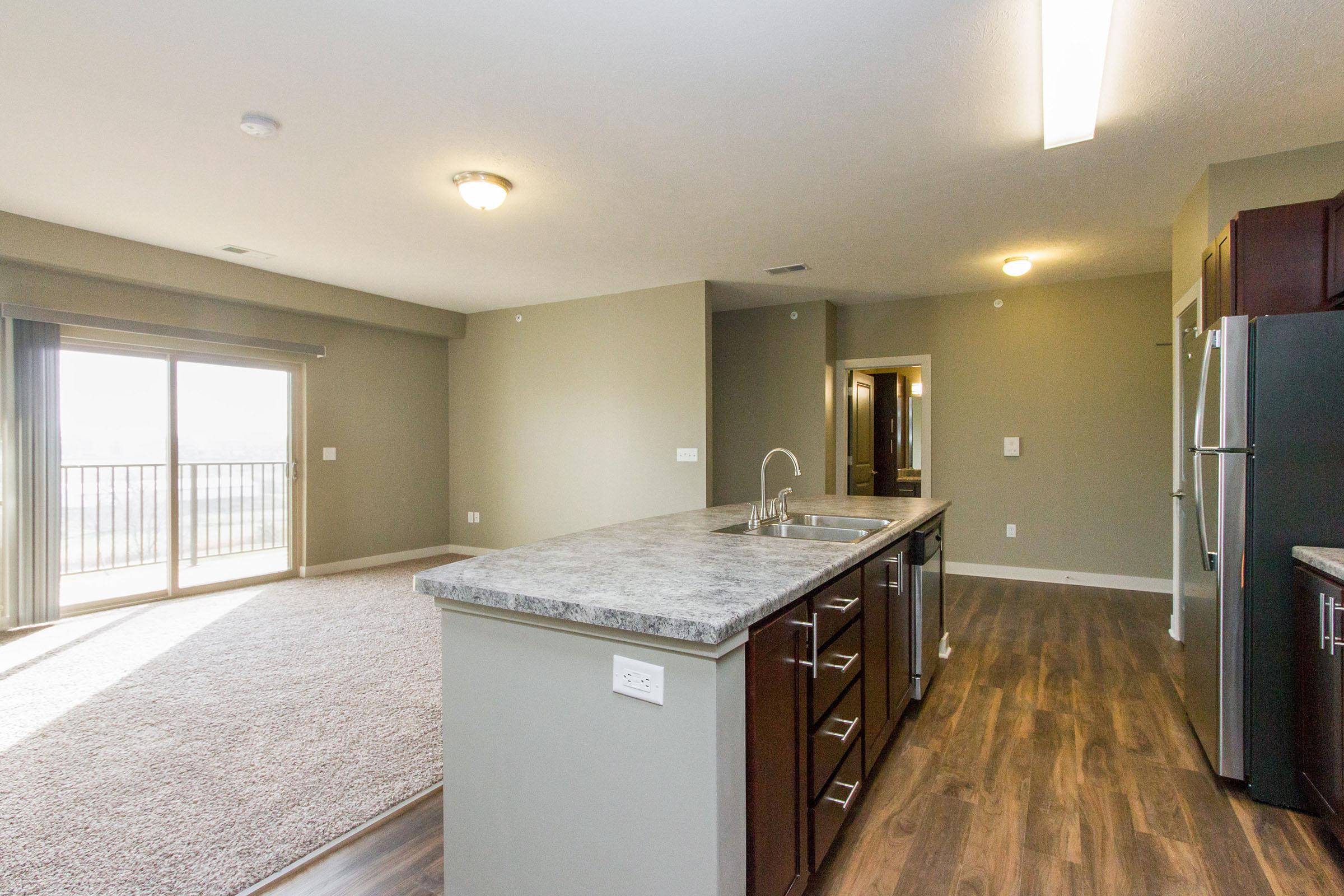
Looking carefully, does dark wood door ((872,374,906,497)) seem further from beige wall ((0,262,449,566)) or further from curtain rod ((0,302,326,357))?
curtain rod ((0,302,326,357))

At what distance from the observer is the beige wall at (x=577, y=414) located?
5.46m

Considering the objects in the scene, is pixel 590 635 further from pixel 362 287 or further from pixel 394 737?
pixel 362 287

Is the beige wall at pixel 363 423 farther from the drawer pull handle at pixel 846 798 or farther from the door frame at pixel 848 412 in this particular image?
the drawer pull handle at pixel 846 798

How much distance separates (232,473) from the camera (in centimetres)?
526

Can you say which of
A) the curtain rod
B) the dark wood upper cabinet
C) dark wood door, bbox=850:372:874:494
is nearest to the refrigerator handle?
the dark wood upper cabinet

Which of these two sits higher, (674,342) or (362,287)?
(362,287)

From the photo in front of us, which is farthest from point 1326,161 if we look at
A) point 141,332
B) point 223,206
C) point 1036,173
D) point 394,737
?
point 141,332

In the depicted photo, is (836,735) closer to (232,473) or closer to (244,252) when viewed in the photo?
(244,252)

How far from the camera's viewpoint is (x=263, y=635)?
3926mm

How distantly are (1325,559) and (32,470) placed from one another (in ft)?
21.4

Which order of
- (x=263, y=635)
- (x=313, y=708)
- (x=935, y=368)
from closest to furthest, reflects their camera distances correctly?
(x=313, y=708) → (x=263, y=635) → (x=935, y=368)

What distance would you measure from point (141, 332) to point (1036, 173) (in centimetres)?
588

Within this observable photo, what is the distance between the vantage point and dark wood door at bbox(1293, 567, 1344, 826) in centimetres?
177

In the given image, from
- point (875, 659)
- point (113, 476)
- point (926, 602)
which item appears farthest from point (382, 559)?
point (875, 659)
